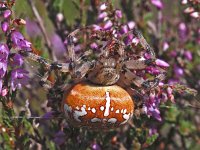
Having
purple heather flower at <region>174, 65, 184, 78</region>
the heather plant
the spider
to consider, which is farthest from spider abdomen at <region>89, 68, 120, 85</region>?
purple heather flower at <region>174, 65, 184, 78</region>

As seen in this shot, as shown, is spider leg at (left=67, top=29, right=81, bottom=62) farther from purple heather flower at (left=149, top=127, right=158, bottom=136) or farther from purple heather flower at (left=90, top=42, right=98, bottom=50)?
purple heather flower at (left=149, top=127, right=158, bottom=136)

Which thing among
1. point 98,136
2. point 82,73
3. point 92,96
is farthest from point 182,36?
point 92,96

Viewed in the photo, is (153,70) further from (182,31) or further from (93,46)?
(182,31)

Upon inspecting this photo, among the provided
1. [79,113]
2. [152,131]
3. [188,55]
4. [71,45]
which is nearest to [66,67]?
[71,45]

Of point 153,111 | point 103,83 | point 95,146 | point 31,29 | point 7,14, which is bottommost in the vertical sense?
point 95,146

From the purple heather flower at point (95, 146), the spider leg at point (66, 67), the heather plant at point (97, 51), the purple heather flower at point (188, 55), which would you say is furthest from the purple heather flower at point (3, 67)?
the purple heather flower at point (188, 55)

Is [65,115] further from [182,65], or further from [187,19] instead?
[187,19]

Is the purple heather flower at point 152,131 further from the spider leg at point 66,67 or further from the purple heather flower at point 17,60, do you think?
the purple heather flower at point 17,60
